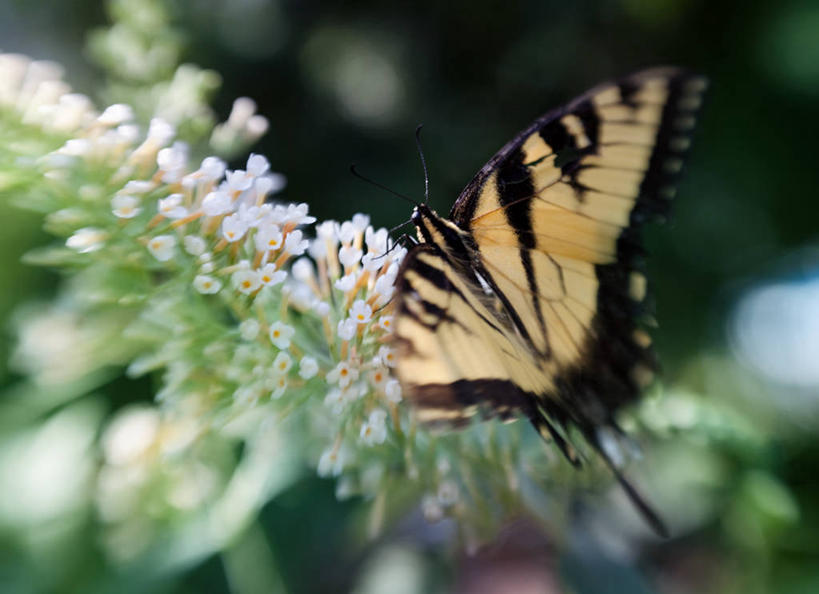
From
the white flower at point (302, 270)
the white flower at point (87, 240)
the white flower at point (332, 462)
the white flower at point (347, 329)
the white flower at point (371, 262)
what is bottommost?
the white flower at point (332, 462)

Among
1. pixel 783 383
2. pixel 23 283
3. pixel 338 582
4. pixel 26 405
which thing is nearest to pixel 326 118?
pixel 23 283

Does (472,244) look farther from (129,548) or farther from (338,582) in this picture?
(338,582)

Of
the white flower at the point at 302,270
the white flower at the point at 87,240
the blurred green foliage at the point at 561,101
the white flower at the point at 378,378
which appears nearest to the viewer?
the white flower at the point at 87,240

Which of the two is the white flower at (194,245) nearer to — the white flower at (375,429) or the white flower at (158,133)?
the white flower at (158,133)

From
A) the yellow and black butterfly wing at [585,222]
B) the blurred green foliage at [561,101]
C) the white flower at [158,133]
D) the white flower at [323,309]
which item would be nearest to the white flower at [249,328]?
the white flower at [323,309]

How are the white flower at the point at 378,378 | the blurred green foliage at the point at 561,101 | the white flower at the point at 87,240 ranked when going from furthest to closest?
1. the blurred green foliage at the point at 561,101
2. the white flower at the point at 378,378
3. the white flower at the point at 87,240

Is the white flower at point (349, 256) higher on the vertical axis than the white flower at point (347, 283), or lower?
higher
